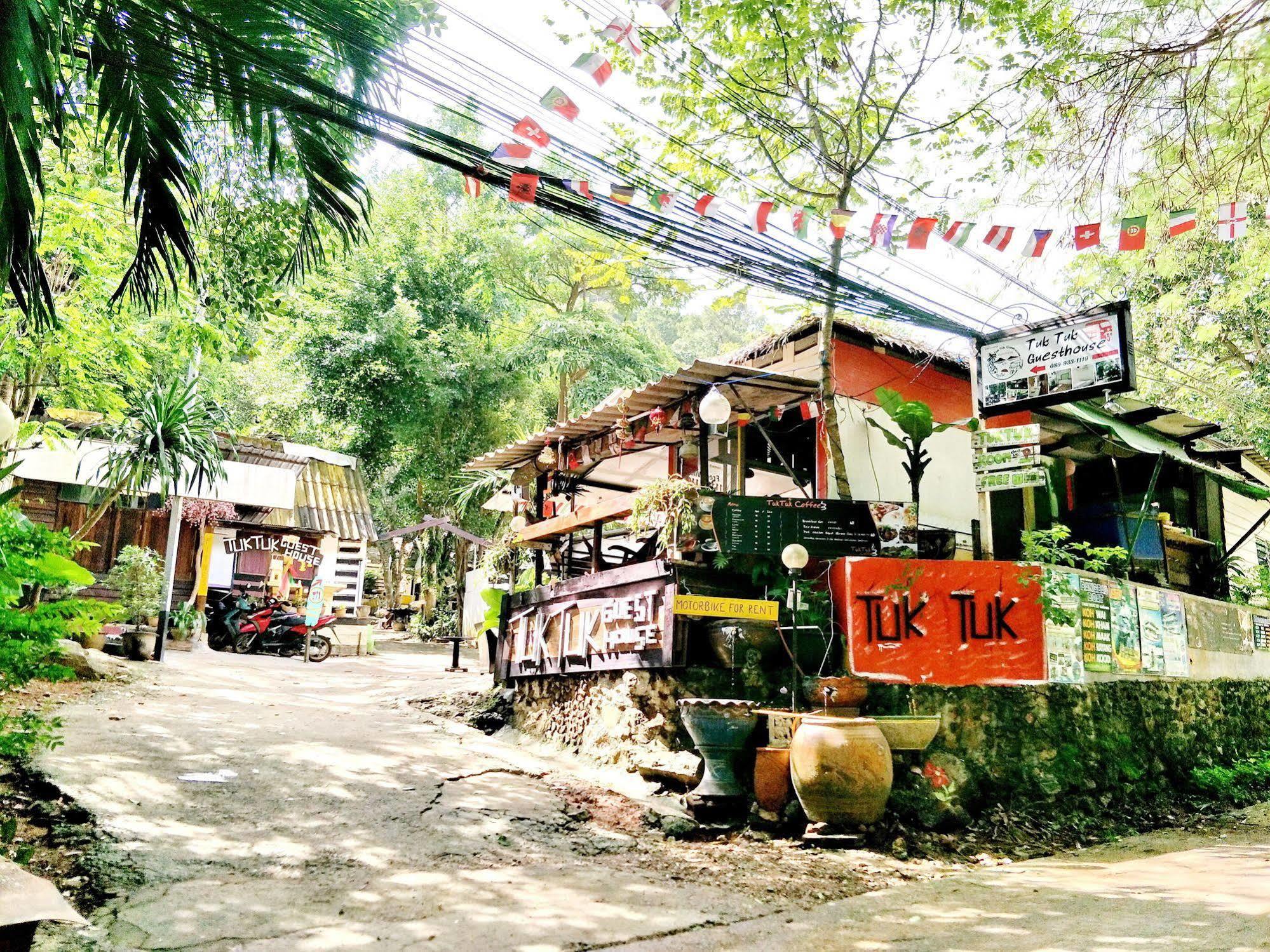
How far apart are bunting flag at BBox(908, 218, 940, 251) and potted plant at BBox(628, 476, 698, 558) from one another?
2.83 m

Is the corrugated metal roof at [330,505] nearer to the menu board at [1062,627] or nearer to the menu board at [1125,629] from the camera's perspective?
the menu board at [1062,627]

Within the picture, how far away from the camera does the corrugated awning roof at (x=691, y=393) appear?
829 centimetres

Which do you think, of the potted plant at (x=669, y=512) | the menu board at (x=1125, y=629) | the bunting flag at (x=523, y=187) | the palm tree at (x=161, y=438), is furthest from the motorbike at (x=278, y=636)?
the menu board at (x=1125, y=629)

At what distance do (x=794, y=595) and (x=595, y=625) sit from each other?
2.37 metres

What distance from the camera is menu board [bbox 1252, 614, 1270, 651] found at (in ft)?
40.6

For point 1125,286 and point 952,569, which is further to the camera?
point 1125,286

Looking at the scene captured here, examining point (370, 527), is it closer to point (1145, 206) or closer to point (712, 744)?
point (712, 744)

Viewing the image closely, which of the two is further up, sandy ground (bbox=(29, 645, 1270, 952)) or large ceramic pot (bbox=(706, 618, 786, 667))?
large ceramic pot (bbox=(706, 618, 786, 667))

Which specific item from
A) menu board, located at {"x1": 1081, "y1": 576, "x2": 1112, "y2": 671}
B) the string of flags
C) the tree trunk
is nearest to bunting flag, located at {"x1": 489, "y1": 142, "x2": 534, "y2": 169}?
the string of flags

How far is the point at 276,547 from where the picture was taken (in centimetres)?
1794

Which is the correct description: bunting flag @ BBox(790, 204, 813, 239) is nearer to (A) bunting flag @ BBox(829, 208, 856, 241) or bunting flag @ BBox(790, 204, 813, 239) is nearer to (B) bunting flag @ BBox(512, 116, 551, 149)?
(A) bunting flag @ BBox(829, 208, 856, 241)

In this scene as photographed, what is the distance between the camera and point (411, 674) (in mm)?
14375

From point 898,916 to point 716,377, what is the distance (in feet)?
16.3

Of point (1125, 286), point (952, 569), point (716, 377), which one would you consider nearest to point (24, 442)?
point (716, 377)
